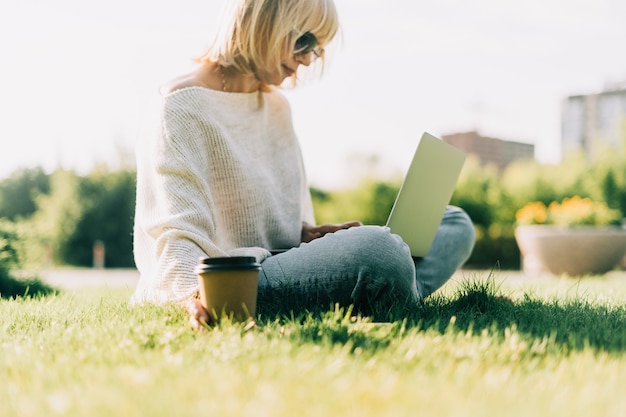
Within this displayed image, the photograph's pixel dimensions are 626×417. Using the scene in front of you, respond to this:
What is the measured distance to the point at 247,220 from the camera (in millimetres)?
2701

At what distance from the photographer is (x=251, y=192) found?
106 inches

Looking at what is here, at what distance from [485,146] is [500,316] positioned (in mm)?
28683

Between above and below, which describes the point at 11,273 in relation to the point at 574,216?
below

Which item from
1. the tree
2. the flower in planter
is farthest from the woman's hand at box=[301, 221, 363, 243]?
the tree

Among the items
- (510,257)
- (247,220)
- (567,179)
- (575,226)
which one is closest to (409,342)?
(247,220)

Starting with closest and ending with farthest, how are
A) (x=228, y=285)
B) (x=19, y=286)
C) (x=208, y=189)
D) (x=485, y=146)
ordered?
1. (x=228, y=285)
2. (x=208, y=189)
3. (x=19, y=286)
4. (x=485, y=146)

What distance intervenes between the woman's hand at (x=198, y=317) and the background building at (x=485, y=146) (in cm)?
2660

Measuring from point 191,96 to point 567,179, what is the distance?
519 inches

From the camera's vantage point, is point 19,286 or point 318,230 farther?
point 19,286

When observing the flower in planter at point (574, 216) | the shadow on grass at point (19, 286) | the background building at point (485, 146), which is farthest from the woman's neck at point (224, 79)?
the background building at point (485, 146)

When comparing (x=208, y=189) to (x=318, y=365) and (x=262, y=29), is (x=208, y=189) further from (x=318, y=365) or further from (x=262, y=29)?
(x=318, y=365)

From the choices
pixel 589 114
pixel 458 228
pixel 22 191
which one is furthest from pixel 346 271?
pixel 589 114

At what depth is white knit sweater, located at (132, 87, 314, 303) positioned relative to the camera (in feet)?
7.67

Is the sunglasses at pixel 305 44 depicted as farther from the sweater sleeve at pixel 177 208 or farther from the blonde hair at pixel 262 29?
the sweater sleeve at pixel 177 208
